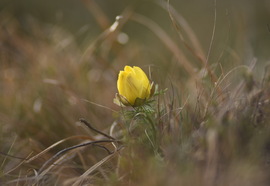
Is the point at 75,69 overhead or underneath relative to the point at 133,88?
underneath

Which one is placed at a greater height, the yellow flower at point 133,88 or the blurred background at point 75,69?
the yellow flower at point 133,88

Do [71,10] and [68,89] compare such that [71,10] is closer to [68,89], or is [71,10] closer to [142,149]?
[68,89]

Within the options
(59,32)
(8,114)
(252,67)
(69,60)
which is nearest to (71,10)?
(59,32)

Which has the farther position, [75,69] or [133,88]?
[75,69]

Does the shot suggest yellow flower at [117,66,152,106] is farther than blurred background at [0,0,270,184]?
No

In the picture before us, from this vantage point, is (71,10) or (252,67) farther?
(71,10)

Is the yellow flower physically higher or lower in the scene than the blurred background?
higher

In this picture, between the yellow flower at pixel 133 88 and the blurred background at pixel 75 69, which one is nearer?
the yellow flower at pixel 133 88

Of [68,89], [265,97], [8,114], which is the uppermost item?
[265,97]
